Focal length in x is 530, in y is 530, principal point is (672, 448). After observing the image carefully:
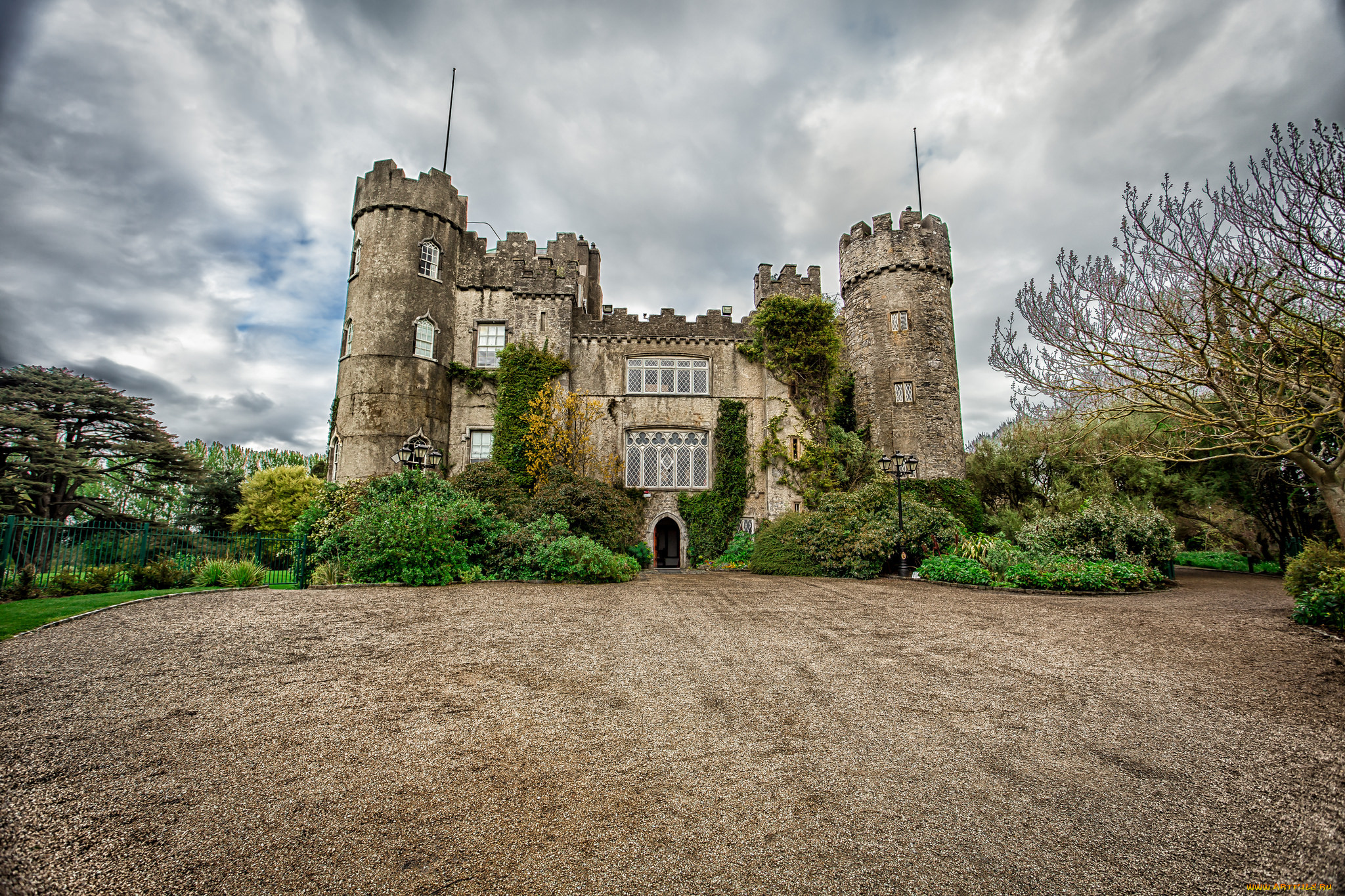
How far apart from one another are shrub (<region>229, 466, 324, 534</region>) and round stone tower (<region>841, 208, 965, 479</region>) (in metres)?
23.5

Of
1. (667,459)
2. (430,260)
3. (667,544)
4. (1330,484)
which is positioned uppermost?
(430,260)

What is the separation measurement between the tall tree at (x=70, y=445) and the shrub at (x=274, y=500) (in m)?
3.23

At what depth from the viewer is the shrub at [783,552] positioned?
1483cm

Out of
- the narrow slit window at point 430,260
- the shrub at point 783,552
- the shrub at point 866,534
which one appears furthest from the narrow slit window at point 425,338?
the shrub at point 866,534

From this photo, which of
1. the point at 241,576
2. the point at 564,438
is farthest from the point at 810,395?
the point at 241,576

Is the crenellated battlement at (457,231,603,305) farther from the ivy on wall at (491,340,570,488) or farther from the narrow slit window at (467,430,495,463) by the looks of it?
the narrow slit window at (467,430,495,463)

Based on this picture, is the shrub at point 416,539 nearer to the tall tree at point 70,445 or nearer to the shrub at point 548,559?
the shrub at point 548,559

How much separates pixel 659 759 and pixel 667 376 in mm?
17880

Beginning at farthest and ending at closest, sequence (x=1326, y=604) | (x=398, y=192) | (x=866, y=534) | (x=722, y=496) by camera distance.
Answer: (x=722, y=496)
(x=398, y=192)
(x=866, y=534)
(x=1326, y=604)

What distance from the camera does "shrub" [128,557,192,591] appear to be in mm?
10961

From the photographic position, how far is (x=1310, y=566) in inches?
344

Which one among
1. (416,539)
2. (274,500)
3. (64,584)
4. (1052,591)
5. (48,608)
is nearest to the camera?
(48,608)

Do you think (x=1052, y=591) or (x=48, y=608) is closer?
(x=48, y=608)

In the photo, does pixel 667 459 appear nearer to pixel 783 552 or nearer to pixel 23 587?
pixel 783 552
